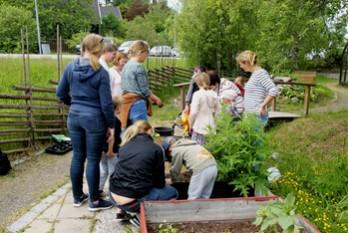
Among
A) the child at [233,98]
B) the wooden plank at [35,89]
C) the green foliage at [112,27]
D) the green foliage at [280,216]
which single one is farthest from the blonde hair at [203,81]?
the green foliage at [112,27]

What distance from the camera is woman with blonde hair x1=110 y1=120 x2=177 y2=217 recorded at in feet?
10.8

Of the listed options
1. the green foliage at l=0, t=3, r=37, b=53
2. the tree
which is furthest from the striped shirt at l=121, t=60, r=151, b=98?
the tree

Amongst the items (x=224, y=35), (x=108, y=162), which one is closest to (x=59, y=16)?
(x=224, y=35)

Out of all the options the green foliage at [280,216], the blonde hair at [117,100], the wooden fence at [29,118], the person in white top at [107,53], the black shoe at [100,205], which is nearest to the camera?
the green foliage at [280,216]

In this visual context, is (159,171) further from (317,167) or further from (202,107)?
(317,167)

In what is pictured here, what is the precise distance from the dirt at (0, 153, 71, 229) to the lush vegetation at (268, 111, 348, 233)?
2352 millimetres

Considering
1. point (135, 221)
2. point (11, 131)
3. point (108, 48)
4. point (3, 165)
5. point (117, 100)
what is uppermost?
point (108, 48)

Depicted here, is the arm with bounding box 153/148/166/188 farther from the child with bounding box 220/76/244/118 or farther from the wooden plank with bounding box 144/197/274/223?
the child with bounding box 220/76/244/118

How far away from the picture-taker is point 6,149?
614 cm

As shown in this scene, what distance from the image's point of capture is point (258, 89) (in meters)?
4.68

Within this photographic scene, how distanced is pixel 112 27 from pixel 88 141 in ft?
129

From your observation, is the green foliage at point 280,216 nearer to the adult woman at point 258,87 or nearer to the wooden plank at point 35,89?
the adult woman at point 258,87

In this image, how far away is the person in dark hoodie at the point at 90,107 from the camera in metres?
3.62

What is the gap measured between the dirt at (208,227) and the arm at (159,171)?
0.38m
